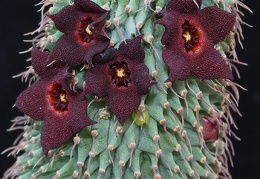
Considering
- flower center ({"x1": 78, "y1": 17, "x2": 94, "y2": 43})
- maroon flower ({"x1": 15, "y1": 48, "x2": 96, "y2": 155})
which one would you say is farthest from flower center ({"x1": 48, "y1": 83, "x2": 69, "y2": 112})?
flower center ({"x1": 78, "y1": 17, "x2": 94, "y2": 43})

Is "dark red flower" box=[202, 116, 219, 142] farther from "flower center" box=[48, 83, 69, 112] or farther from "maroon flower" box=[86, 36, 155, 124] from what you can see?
"flower center" box=[48, 83, 69, 112]

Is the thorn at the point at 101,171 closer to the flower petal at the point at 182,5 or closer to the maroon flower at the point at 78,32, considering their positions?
the maroon flower at the point at 78,32

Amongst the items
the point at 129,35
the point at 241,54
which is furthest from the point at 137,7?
the point at 241,54

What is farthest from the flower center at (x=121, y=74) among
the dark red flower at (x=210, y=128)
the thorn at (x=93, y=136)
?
the dark red flower at (x=210, y=128)

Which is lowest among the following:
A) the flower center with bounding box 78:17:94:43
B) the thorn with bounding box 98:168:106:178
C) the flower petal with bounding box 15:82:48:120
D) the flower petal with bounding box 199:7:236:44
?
the thorn with bounding box 98:168:106:178

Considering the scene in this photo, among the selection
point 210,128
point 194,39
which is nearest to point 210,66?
point 194,39

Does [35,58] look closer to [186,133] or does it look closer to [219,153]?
[186,133]
